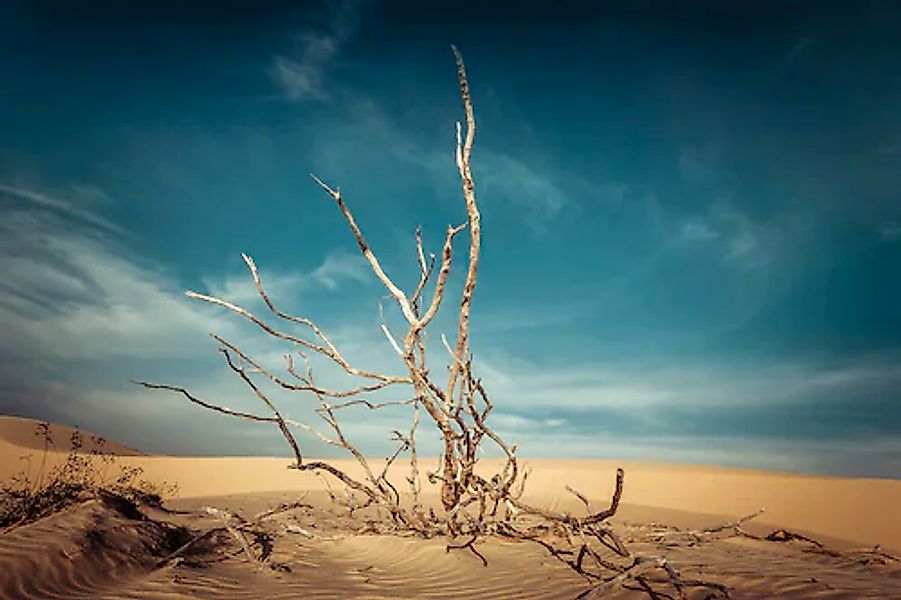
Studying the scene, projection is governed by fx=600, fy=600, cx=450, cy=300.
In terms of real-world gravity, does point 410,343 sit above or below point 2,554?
above

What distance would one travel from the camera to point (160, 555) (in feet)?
17.7

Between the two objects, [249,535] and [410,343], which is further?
[249,535]

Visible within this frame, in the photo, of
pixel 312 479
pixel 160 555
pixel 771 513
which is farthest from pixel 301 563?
pixel 312 479

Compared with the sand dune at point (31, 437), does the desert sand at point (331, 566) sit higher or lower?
lower

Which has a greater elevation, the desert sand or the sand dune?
the sand dune

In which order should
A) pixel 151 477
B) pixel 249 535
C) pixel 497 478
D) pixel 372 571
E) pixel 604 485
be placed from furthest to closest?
pixel 151 477 < pixel 604 485 < pixel 249 535 < pixel 497 478 < pixel 372 571

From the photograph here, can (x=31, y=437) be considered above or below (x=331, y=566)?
above

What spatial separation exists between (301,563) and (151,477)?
1658cm

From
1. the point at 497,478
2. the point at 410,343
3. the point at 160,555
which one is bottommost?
the point at 160,555

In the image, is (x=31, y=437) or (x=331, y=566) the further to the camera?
(x=31, y=437)

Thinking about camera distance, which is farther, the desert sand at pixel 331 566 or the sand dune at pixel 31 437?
the sand dune at pixel 31 437

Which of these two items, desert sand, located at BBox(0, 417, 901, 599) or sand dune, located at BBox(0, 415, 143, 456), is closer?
desert sand, located at BBox(0, 417, 901, 599)

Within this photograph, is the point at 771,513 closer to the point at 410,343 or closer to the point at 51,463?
the point at 410,343

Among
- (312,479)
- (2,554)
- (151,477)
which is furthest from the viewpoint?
(312,479)
